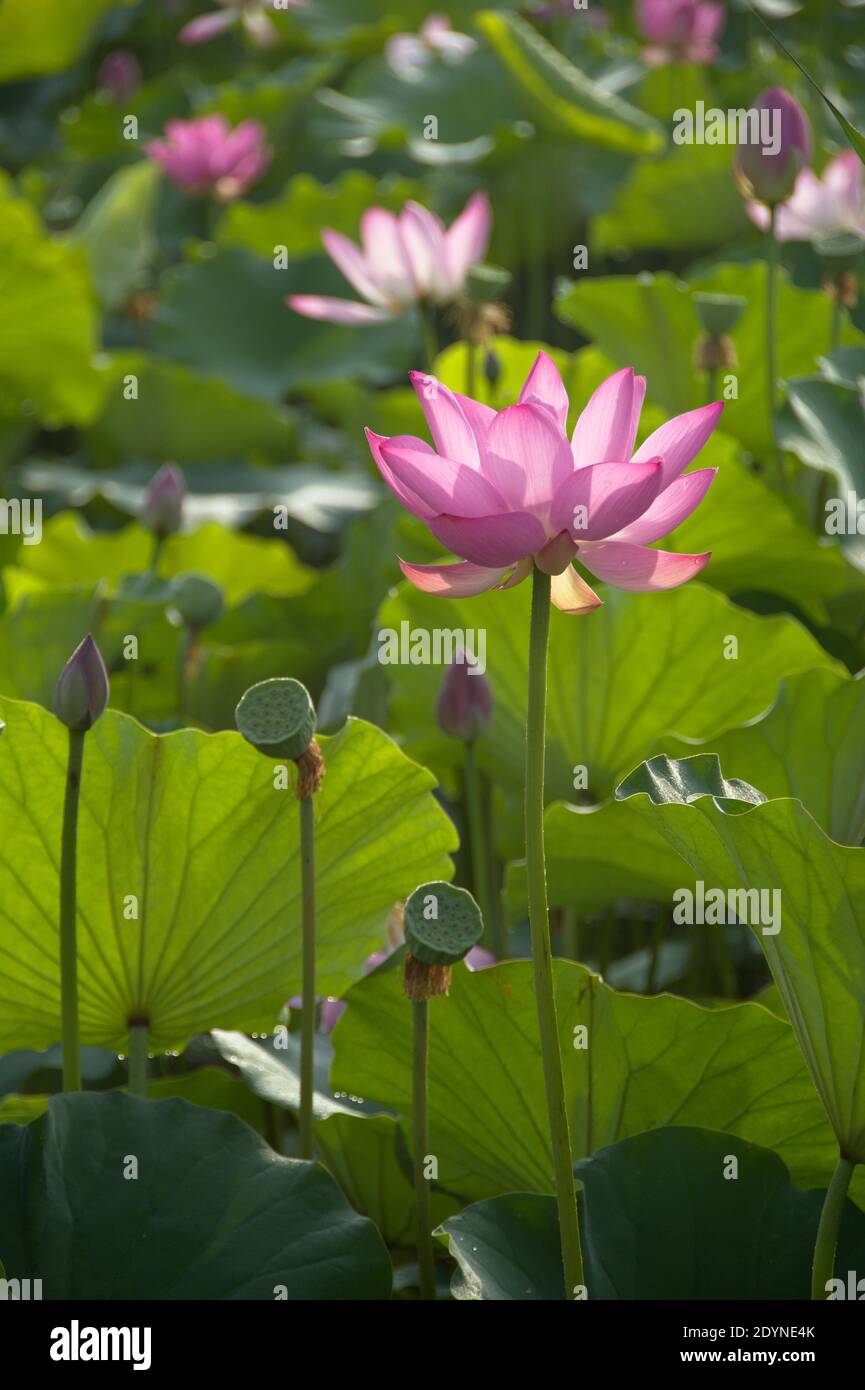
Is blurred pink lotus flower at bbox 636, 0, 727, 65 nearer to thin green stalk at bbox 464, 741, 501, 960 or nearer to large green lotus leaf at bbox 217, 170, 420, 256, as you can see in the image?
large green lotus leaf at bbox 217, 170, 420, 256

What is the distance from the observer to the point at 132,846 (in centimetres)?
85

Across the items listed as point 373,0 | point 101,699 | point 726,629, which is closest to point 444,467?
point 101,699

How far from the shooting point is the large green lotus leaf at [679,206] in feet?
7.00

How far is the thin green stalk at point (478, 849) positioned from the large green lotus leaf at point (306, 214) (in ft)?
4.67

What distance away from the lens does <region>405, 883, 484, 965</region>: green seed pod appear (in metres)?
0.68

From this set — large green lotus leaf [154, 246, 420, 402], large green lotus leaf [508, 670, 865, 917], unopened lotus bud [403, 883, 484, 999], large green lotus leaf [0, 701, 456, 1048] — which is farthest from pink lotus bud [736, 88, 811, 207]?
large green lotus leaf [154, 246, 420, 402]

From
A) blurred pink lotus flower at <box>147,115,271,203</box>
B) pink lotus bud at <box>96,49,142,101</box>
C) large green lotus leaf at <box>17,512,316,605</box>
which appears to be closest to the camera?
large green lotus leaf at <box>17,512,316,605</box>

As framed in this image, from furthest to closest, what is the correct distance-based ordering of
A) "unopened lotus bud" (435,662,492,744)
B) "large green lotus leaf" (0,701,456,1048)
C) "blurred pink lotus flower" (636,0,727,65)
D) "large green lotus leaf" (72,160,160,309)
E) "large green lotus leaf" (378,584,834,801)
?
"blurred pink lotus flower" (636,0,727,65), "large green lotus leaf" (72,160,160,309), "large green lotus leaf" (378,584,834,801), "unopened lotus bud" (435,662,492,744), "large green lotus leaf" (0,701,456,1048)

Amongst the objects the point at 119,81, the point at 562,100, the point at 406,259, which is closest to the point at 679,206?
the point at 562,100

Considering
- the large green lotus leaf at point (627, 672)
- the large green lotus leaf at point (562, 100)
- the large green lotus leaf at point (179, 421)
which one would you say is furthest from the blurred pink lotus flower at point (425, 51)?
the large green lotus leaf at point (627, 672)

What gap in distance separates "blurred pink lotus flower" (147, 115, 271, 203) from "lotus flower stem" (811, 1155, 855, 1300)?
2079 millimetres

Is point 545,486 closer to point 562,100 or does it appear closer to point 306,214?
point 562,100

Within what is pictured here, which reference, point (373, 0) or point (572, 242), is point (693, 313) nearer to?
point (572, 242)

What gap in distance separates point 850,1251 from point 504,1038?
19 centimetres
